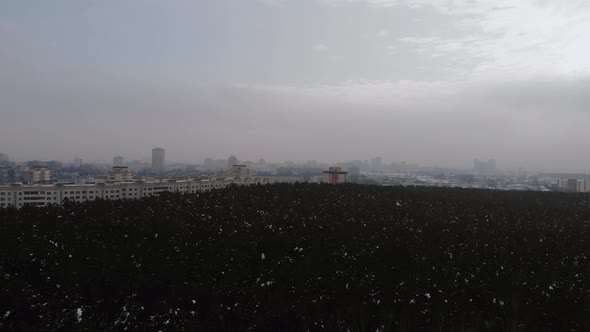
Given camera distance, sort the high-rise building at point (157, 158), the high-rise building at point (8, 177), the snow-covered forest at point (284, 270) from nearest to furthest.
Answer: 1. the snow-covered forest at point (284, 270)
2. the high-rise building at point (8, 177)
3. the high-rise building at point (157, 158)

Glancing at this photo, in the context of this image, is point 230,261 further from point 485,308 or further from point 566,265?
point 566,265

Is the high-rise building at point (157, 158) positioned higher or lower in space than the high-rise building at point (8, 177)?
higher

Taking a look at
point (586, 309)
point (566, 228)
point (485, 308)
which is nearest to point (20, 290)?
point (485, 308)

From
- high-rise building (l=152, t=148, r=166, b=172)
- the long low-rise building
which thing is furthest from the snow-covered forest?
high-rise building (l=152, t=148, r=166, b=172)

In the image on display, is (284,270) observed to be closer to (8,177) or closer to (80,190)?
(80,190)

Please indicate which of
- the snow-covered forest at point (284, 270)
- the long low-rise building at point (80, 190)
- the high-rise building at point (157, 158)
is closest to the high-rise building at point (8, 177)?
the long low-rise building at point (80, 190)

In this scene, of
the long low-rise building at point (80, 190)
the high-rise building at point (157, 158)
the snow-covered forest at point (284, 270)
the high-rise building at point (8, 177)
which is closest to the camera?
the snow-covered forest at point (284, 270)

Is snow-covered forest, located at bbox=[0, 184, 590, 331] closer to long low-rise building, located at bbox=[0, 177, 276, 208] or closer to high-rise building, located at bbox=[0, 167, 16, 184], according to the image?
long low-rise building, located at bbox=[0, 177, 276, 208]

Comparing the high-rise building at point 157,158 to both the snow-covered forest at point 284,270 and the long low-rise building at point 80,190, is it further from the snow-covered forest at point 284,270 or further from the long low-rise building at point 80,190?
the snow-covered forest at point 284,270

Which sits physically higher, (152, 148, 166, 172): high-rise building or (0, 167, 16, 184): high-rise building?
(152, 148, 166, 172): high-rise building
